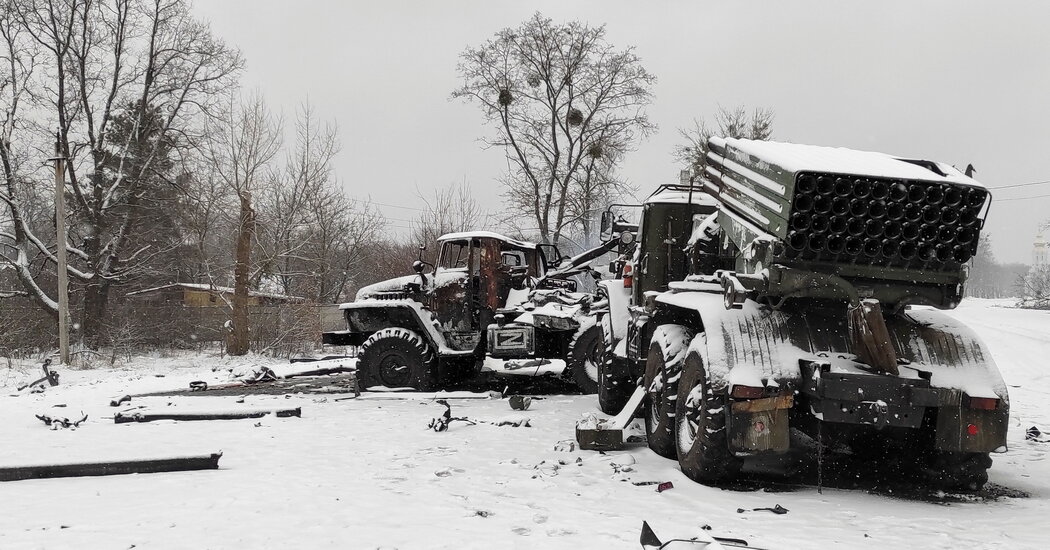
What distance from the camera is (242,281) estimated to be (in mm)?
18969

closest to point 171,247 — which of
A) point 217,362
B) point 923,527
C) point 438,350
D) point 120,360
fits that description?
point 120,360

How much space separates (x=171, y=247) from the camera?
22.1 metres

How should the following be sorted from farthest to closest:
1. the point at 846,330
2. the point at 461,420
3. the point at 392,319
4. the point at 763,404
A: the point at 392,319 < the point at 461,420 < the point at 846,330 < the point at 763,404

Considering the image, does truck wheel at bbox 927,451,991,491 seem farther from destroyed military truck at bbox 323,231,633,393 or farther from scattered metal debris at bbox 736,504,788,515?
destroyed military truck at bbox 323,231,633,393

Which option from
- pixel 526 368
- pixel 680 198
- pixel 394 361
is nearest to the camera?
pixel 680 198

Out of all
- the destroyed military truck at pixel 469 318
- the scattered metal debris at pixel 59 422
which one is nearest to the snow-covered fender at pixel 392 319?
the destroyed military truck at pixel 469 318

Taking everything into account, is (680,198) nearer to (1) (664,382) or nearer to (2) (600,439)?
(1) (664,382)

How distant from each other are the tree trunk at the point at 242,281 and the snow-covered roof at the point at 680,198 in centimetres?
1412

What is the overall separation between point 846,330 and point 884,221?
0.88 metres

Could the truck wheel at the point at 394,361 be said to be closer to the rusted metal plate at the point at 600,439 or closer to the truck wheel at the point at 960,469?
the rusted metal plate at the point at 600,439

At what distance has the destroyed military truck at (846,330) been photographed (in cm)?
467

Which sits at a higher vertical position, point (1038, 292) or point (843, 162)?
point (1038, 292)

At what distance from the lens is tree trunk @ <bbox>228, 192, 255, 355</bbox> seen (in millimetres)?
18875

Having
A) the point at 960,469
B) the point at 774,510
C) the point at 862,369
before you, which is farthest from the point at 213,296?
the point at 960,469
